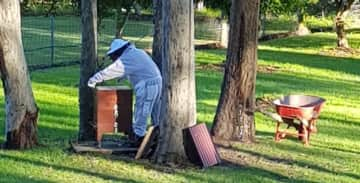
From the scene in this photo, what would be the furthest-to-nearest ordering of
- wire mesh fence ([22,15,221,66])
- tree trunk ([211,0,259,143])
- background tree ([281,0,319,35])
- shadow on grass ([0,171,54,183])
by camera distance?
1. background tree ([281,0,319,35])
2. wire mesh fence ([22,15,221,66])
3. tree trunk ([211,0,259,143])
4. shadow on grass ([0,171,54,183])

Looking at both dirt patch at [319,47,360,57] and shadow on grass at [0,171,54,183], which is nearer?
shadow on grass at [0,171,54,183]

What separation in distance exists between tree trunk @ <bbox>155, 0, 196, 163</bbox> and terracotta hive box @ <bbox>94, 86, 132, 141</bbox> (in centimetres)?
67

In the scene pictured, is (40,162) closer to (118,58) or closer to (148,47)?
(118,58)

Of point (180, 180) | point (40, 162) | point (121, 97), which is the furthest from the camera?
point (121, 97)

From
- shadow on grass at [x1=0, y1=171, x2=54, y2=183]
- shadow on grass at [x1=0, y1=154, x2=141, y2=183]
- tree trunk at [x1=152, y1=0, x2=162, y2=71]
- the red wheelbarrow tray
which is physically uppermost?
tree trunk at [x1=152, y1=0, x2=162, y2=71]

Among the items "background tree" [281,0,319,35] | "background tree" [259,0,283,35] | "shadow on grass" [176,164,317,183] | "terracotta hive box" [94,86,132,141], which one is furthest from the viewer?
"background tree" [281,0,319,35]

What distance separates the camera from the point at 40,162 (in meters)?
10.2

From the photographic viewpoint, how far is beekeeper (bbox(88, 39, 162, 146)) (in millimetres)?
10617

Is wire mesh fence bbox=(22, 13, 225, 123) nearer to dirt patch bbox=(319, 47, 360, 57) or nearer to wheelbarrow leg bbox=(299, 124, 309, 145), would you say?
wheelbarrow leg bbox=(299, 124, 309, 145)

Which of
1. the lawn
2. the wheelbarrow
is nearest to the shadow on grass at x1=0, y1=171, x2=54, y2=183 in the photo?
the lawn

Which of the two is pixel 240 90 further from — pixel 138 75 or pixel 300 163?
pixel 138 75

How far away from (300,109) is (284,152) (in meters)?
0.80

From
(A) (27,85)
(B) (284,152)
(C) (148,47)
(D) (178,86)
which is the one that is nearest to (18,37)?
(A) (27,85)

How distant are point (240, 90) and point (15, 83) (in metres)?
3.23
